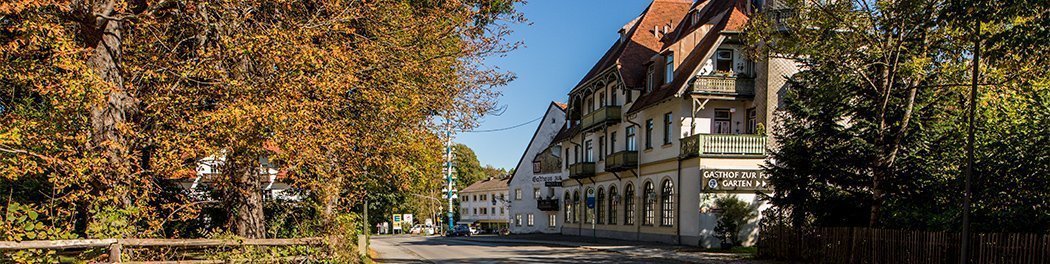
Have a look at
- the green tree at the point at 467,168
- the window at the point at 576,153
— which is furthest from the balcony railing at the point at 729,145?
the green tree at the point at 467,168

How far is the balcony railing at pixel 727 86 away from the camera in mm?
31859

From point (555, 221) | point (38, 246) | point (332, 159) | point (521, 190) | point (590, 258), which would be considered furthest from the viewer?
point (521, 190)

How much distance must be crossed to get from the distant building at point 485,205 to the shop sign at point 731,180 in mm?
69945

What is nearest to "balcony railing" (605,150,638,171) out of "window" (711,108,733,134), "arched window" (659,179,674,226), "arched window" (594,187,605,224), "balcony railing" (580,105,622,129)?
"balcony railing" (580,105,622,129)

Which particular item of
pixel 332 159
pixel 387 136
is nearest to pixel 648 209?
pixel 387 136

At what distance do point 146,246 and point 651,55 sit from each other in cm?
3122

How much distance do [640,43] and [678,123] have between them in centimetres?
879

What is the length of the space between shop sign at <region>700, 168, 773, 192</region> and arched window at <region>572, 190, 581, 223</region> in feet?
63.9

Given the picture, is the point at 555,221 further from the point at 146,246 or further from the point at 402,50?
the point at 146,246

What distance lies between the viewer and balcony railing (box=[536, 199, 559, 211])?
196 feet

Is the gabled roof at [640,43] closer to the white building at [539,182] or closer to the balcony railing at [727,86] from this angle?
the balcony railing at [727,86]

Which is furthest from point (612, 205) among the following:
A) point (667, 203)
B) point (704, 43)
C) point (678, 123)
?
point (704, 43)

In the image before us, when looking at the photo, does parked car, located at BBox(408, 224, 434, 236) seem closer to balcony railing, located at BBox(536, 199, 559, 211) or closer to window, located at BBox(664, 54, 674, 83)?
balcony railing, located at BBox(536, 199, 559, 211)

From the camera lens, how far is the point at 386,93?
16.6 m
